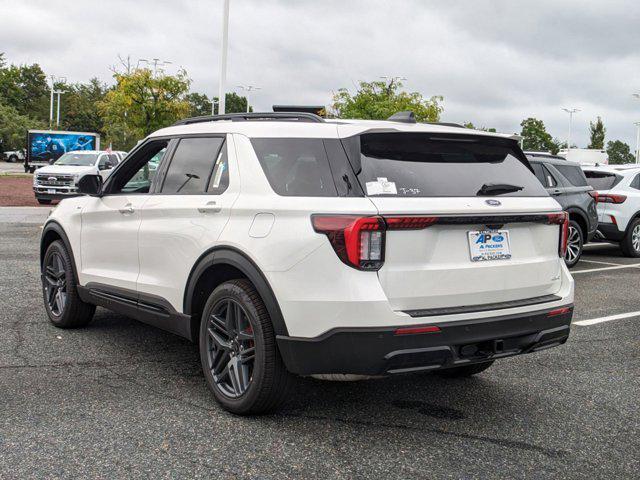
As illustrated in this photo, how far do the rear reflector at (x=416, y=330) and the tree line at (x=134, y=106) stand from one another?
3117 millimetres

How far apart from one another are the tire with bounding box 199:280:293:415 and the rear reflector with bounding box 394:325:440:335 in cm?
69

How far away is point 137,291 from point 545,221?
2.70m

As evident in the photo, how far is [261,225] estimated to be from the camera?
3.86 meters

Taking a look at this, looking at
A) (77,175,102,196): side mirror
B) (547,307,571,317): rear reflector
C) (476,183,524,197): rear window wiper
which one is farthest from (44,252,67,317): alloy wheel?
(547,307,571,317): rear reflector

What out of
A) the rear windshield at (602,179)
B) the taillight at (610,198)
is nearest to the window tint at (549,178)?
the taillight at (610,198)

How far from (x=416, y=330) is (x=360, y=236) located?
1.75 ft

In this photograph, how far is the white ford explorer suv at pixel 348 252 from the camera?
3.52 m

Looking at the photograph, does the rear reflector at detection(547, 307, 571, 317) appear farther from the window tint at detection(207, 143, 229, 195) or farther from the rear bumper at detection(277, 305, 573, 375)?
the window tint at detection(207, 143, 229, 195)

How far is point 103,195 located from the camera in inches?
219

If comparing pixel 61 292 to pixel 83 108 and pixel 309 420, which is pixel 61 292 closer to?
pixel 309 420

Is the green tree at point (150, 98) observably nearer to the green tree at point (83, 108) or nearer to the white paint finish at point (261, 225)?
the white paint finish at point (261, 225)

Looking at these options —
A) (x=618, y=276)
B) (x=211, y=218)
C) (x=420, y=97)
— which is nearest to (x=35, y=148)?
(x=420, y=97)

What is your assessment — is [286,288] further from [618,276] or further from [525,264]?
[618,276]

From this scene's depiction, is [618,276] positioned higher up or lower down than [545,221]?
lower down
